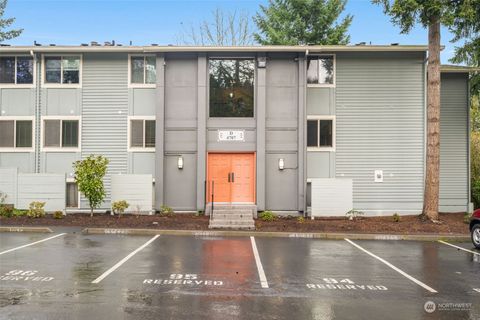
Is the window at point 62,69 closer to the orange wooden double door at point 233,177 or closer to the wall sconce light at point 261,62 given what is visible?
the orange wooden double door at point 233,177

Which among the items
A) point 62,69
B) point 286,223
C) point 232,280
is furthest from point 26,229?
point 232,280

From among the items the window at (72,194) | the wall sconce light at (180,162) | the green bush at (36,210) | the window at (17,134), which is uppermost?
the window at (17,134)

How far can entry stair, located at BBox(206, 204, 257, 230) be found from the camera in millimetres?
17641

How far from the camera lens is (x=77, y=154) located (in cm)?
2183

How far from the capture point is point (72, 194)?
21953 millimetres

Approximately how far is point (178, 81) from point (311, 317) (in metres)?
15.7

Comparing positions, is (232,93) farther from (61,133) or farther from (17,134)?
(17,134)

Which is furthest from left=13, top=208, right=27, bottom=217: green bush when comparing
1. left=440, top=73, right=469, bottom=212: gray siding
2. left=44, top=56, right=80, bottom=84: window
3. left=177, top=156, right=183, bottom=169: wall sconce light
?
left=440, top=73, right=469, bottom=212: gray siding

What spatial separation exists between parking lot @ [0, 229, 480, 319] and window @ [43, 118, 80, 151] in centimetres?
788

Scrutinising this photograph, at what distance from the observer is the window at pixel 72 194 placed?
71.9ft

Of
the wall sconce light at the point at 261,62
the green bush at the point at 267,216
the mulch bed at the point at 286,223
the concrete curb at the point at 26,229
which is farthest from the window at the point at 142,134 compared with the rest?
the concrete curb at the point at 26,229

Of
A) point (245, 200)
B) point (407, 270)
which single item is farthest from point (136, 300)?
point (245, 200)

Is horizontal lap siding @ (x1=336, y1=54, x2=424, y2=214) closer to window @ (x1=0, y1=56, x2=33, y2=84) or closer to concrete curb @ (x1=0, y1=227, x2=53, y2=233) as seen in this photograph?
concrete curb @ (x1=0, y1=227, x2=53, y2=233)

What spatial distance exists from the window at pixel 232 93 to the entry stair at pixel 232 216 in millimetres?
3961
